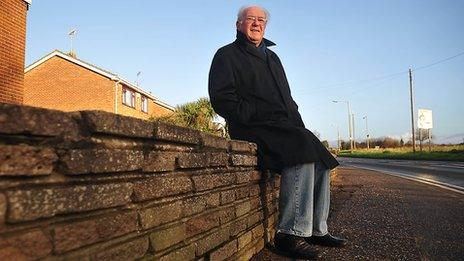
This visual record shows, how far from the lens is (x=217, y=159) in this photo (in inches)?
108

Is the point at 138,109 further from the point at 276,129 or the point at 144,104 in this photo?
the point at 276,129

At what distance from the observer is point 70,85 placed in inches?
1314

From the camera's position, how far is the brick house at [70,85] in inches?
1288

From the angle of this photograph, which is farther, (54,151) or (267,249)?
(267,249)

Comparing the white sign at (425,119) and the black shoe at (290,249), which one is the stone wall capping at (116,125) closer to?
the black shoe at (290,249)

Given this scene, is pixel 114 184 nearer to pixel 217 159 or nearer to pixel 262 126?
pixel 217 159

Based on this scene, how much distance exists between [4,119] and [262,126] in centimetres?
237

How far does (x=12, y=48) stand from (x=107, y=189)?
46.1ft

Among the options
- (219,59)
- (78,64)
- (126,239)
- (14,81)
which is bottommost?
(126,239)

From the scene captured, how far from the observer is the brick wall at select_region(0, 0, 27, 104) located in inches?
523

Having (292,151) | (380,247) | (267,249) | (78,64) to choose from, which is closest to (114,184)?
(292,151)

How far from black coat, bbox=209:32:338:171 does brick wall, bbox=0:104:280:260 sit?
63cm

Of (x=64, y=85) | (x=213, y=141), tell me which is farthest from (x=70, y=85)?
(x=213, y=141)

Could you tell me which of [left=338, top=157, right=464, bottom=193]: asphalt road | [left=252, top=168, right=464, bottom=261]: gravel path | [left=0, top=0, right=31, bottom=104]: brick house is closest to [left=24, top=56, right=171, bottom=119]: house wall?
[left=0, top=0, right=31, bottom=104]: brick house
